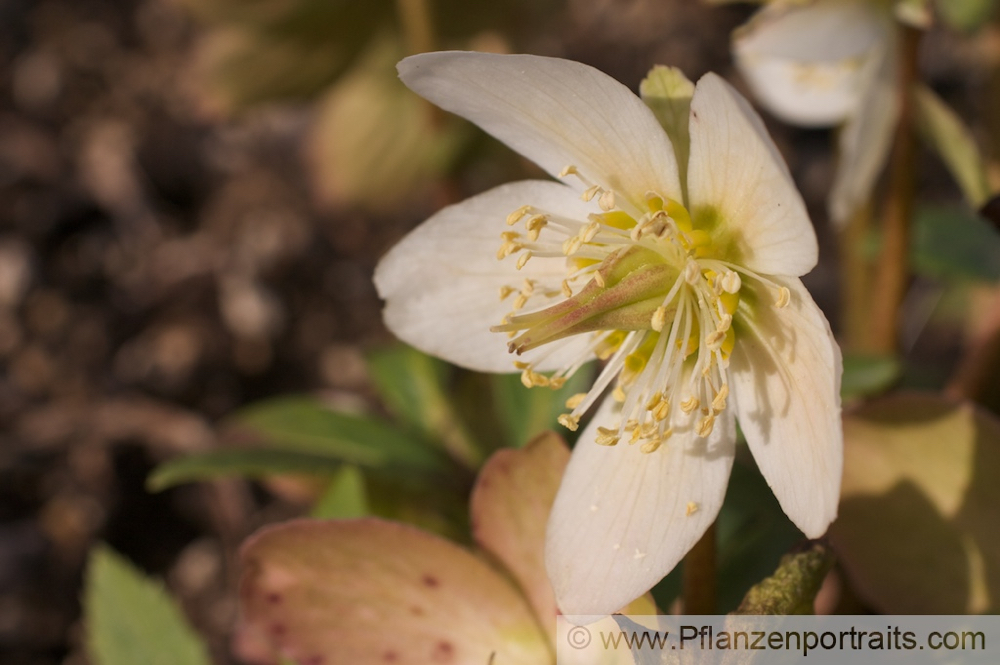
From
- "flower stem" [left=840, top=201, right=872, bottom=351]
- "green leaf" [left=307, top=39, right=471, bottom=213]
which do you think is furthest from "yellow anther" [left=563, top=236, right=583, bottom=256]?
"green leaf" [left=307, top=39, right=471, bottom=213]

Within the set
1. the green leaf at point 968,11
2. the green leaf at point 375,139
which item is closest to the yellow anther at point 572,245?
the green leaf at point 968,11

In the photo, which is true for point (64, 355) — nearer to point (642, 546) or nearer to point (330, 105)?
point (330, 105)

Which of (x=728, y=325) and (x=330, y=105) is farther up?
(x=728, y=325)

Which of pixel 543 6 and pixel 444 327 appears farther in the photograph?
pixel 543 6

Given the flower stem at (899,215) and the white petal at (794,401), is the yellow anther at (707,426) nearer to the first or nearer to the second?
the white petal at (794,401)

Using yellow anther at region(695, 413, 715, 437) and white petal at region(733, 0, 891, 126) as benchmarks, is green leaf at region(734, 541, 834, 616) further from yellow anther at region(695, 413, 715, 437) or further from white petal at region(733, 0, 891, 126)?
white petal at region(733, 0, 891, 126)

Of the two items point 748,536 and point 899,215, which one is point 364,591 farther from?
point 899,215

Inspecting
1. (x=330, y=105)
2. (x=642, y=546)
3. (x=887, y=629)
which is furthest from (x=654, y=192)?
(x=330, y=105)

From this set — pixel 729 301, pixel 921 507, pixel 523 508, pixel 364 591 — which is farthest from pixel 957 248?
pixel 364 591
